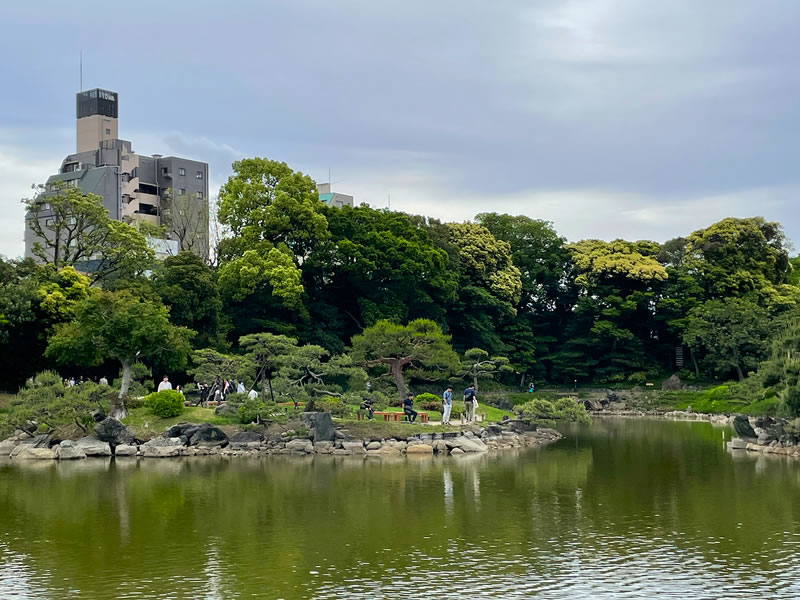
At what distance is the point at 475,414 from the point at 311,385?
7.53 m

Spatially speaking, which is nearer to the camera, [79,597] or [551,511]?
[79,597]

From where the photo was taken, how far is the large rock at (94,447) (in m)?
29.5

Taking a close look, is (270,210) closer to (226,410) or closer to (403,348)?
(403,348)

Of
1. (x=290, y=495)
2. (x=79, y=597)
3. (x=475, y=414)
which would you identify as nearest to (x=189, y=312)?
(x=475, y=414)

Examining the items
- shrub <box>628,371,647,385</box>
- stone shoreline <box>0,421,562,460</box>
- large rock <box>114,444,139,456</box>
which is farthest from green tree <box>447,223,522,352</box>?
large rock <box>114,444,139,456</box>

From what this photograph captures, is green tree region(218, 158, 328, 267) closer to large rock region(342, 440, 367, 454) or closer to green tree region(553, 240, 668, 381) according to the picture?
large rock region(342, 440, 367, 454)

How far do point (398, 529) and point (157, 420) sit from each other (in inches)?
633

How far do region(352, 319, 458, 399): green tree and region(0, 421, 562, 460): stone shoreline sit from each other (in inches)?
244

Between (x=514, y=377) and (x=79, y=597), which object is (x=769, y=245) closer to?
(x=514, y=377)

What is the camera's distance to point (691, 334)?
188ft

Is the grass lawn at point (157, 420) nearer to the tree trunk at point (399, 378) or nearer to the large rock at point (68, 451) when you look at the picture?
the large rock at point (68, 451)

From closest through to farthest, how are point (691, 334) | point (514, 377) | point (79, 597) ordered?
point (79, 597)
point (691, 334)
point (514, 377)

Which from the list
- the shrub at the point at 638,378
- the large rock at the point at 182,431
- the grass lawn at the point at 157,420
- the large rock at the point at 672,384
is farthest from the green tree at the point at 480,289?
the large rock at the point at 182,431

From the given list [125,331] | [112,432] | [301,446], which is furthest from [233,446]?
[125,331]
